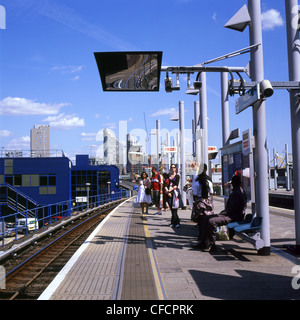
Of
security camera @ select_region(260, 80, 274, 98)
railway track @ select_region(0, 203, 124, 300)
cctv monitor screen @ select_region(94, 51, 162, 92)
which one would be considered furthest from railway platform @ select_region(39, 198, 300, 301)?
cctv monitor screen @ select_region(94, 51, 162, 92)

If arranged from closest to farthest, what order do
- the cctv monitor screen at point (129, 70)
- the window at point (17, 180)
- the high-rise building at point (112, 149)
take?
the cctv monitor screen at point (129, 70), the window at point (17, 180), the high-rise building at point (112, 149)

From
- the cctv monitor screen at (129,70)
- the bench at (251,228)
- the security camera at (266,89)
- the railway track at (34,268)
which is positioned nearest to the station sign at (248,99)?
the security camera at (266,89)

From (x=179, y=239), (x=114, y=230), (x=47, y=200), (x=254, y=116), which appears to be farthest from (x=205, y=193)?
(x=47, y=200)

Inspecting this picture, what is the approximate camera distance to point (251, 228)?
287 inches

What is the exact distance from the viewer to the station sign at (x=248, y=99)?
7439 mm

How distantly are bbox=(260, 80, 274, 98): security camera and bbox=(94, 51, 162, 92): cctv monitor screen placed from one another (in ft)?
7.53

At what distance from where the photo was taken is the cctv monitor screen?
8.27 metres

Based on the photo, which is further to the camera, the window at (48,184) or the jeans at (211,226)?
the window at (48,184)

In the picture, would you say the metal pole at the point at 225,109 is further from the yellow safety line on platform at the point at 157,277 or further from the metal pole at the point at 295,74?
the yellow safety line on platform at the point at 157,277

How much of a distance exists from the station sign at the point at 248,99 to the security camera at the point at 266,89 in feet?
0.40

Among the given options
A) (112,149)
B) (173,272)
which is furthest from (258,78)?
(112,149)

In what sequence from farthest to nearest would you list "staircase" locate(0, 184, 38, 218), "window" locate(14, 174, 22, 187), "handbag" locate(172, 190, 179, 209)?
1. "window" locate(14, 174, 22, 187)
2. "staircase" locate(0, 184, 38, 218)
3. "handbag" locate(172, 190, 179, 209)

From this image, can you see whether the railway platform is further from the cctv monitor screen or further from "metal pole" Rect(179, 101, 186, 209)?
"metal pole" Rect(179, 101, 186, 209)
